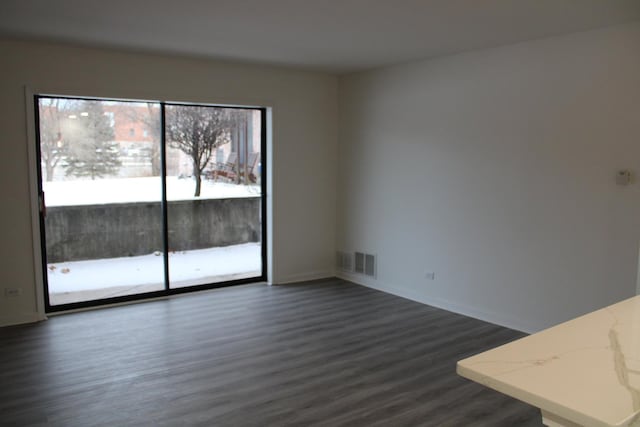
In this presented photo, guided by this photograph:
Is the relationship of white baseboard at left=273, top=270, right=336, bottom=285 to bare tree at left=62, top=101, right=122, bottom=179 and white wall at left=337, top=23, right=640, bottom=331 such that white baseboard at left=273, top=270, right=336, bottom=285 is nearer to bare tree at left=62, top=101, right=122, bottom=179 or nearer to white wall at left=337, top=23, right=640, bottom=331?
white wall at left=337, top=23, right=640, bottom=331

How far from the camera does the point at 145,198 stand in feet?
18.7

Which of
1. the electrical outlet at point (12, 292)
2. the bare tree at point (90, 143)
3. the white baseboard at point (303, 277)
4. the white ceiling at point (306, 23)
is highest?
the white ceiling at point (306, 23)

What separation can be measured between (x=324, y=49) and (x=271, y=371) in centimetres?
312

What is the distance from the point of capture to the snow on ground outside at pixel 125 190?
5.20m

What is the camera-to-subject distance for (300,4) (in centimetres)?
345

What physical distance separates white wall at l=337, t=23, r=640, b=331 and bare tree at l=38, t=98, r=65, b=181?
11.5 ft

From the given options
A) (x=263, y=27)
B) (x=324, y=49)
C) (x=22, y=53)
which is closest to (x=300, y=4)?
(x=263, y=27)

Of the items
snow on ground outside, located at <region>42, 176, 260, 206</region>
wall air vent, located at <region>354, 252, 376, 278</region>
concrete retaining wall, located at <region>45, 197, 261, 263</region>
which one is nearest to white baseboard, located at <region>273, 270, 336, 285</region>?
wall air vent, located at <region>354, 252, 376, 278</region>

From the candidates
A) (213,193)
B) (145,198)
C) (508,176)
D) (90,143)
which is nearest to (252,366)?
(145,198)

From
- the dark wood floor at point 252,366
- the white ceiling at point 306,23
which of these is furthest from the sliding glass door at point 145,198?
the white ceiling at point 306,23

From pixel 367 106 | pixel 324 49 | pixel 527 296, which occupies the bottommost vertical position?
pixel 527 296

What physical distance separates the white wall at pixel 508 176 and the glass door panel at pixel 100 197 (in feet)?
8.71

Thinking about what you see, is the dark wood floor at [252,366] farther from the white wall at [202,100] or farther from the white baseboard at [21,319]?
the white wall at [202,100]

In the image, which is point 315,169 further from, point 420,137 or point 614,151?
point 614,151
